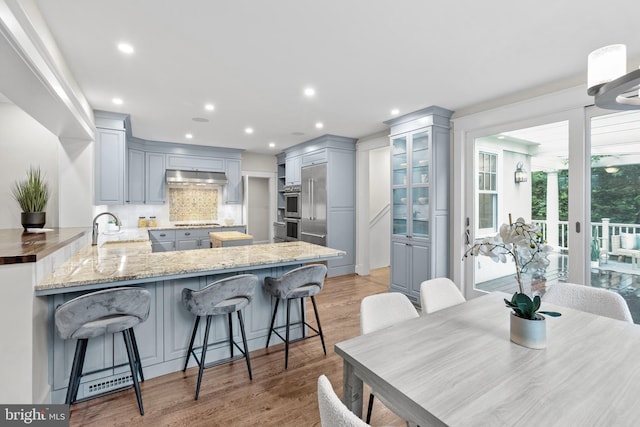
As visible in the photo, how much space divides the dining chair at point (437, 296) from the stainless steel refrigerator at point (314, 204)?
349 cm

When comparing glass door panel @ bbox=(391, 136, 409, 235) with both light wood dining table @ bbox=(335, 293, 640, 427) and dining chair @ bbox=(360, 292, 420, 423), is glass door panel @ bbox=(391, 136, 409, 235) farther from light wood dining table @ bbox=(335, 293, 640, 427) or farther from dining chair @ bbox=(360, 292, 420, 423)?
light wood dining table @ bbox=(335, 293, 640, 427)

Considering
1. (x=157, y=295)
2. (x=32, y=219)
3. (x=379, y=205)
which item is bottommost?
(x=157, y=295)

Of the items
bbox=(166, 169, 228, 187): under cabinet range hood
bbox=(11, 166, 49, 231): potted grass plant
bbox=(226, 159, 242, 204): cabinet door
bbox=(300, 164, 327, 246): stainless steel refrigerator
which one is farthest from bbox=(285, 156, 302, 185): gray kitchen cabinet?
bbox=(11, 166, 49, 231): potted grass plant

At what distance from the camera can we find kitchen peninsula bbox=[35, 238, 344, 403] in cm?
196

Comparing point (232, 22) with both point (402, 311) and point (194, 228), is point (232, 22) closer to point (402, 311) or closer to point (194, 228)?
point (402, 311)

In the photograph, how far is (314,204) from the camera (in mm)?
5750

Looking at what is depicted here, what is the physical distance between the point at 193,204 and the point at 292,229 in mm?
2232

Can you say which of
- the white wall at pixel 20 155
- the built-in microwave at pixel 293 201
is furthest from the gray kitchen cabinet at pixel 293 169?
the white wall at pixel 20 155

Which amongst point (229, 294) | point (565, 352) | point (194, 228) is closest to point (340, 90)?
point (229, 294)

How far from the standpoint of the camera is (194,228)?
19.2ft

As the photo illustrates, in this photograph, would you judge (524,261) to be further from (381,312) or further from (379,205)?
(379,205)

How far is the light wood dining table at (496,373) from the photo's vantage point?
0.88m

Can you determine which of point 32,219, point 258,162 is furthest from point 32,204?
point 258,162

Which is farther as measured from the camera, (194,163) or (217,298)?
(194,163)
